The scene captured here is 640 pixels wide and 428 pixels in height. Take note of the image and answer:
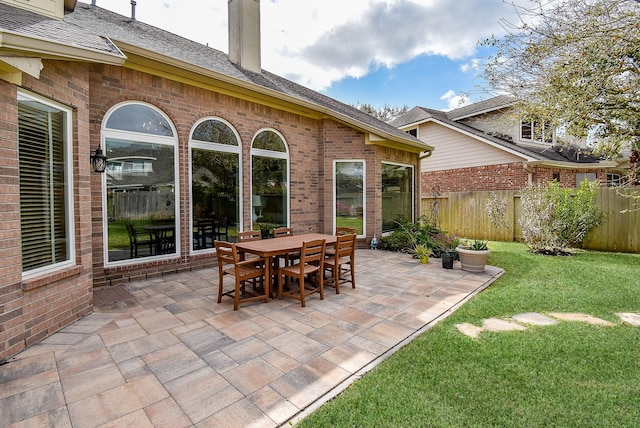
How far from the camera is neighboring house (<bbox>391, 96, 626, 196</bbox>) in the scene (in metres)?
13.0

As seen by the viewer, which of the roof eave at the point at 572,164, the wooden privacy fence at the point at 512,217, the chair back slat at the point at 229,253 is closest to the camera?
the chair back slat at the point at 229,253

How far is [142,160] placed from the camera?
578 cm

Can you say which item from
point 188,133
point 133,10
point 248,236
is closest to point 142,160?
point 188,133

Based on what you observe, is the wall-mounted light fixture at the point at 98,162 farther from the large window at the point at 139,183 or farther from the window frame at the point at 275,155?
the window frame at the point at 275,155

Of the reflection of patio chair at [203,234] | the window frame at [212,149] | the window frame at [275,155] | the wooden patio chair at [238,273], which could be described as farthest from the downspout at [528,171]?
the reflection of patio chair at [203,234]

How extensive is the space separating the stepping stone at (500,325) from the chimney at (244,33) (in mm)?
8900

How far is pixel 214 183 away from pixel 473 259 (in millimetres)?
5914

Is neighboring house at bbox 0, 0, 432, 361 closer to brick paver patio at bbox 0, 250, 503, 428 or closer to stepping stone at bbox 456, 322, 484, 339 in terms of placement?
brick paver patio at bbox 0, 250, 503, 428

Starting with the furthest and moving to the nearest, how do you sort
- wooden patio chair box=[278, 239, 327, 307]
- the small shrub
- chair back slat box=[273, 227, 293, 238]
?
the small shrub → chair back slat box=[273, 227, 293, 238] → wooden patio chair box=[278, 239, 327, 307]

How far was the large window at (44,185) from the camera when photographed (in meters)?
3.35

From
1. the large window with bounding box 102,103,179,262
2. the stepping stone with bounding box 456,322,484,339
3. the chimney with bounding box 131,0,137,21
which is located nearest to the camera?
the stepping stone with bounding box 456,322,484,339

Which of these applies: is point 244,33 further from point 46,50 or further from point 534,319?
point 534,319

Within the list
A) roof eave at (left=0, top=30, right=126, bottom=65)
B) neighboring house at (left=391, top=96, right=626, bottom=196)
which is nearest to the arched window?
roof eave at (left=0, top=30, right=126, bottom=65)

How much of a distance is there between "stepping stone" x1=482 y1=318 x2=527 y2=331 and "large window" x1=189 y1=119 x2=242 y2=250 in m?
5.47
